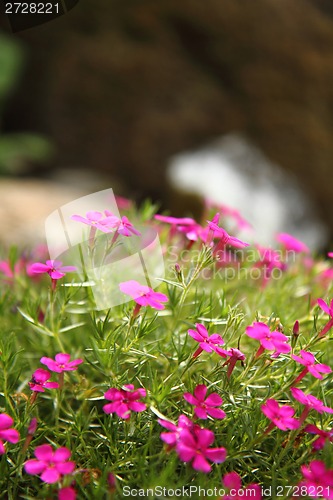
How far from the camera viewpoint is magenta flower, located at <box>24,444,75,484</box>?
769 mm

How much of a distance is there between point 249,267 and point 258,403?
19.5 inches

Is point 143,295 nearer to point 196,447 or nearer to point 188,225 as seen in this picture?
point 196,447

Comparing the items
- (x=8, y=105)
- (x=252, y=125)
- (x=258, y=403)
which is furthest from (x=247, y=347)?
(x=8, y=105)

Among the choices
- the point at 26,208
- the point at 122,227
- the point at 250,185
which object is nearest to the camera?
the point at 122,227

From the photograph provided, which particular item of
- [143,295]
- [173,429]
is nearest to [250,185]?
[143,295]

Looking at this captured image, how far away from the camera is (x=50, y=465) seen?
31.2 inches

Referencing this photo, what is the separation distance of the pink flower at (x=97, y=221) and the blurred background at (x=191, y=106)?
3.25 m

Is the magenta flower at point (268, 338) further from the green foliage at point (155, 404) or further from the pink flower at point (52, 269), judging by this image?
the pink flower at point (52, 269)

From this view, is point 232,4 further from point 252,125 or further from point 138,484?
point 138,484

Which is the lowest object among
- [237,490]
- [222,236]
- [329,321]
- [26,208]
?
[26,208]

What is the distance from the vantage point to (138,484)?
84 cm

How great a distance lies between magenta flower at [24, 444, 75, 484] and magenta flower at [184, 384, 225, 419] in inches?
7.5

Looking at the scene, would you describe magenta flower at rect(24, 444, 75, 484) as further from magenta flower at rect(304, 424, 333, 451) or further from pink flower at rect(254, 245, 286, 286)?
pink flower at rect(254, 245, 286, 286)

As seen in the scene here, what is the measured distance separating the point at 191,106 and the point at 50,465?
4.63m
